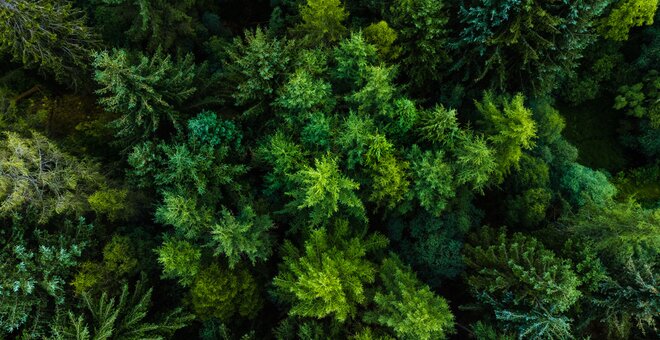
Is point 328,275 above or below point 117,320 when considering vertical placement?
above

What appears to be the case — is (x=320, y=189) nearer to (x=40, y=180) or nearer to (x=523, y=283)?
(x=523, y=283)

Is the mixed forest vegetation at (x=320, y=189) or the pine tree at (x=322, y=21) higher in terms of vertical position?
the pine tree at (x=322, y=21)

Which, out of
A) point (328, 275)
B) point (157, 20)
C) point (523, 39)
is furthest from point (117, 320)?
point (523, 39)

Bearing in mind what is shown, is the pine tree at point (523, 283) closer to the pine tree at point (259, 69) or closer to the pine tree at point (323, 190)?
the pine tree at point (323, 190)

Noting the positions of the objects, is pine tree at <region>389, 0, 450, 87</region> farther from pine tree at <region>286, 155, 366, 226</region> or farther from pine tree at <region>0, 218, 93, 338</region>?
pine tree at <region>0, 218, 93, 338</region>

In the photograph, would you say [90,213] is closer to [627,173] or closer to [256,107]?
[256,107]

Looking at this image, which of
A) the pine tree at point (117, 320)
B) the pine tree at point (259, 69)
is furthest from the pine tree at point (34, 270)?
the pine tree at point (259, 69)

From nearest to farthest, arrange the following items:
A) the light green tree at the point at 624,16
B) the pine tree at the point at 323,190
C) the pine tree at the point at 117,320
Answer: the pine tree at the point at 117,320 < the pine tree at the point at 323,190 < the light green tree at the point at 624,16

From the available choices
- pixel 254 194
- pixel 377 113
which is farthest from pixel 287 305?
pixel 377 113
